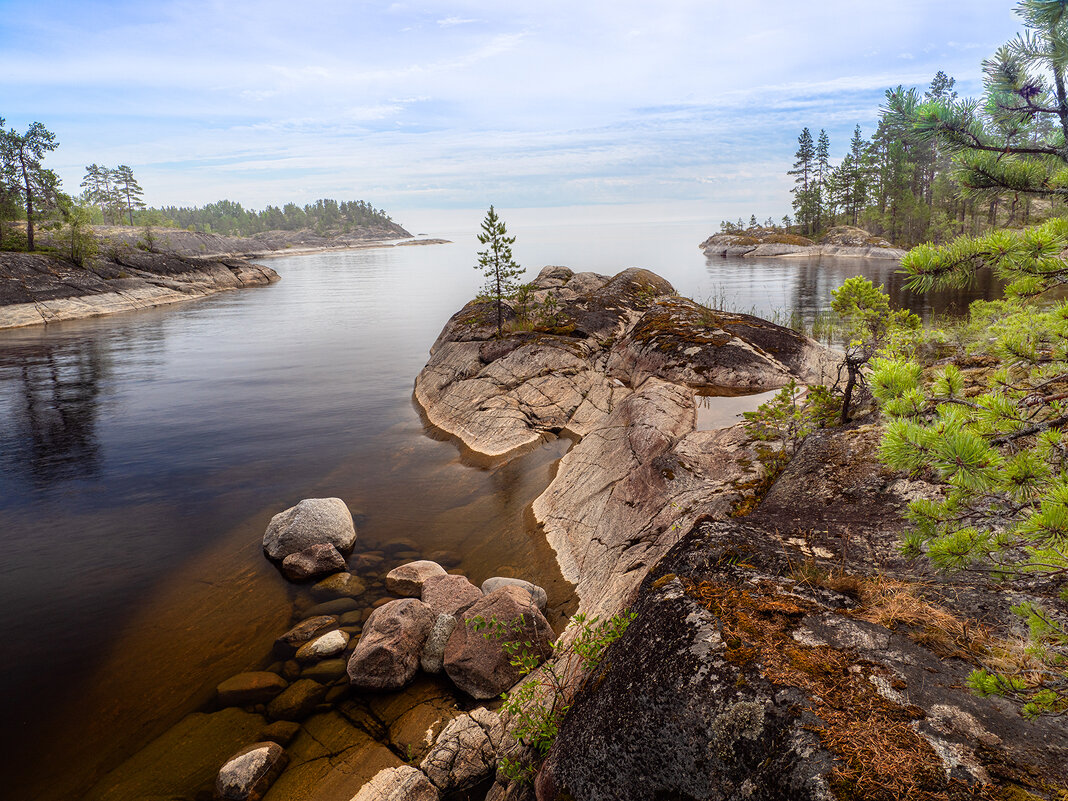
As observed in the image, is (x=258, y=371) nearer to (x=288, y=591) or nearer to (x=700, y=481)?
(x=288, y=591)

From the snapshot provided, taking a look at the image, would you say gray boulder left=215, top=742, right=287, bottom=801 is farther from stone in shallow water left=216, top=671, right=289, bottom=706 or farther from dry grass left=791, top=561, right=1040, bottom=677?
dry grass left=791, top=561, right=1040, bottom=677

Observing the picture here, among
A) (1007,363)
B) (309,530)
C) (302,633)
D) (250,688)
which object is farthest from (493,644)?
(1007,363)

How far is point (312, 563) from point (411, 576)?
244 cm

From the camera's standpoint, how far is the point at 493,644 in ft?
28.3

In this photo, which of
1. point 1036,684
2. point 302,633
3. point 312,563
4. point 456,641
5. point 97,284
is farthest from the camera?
point 97,284

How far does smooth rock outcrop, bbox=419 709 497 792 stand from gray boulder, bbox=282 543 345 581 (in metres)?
5.62

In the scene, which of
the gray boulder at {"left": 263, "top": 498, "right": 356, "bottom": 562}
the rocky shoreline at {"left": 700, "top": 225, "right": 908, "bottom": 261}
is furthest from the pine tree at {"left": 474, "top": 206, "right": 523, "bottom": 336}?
the rocky shoreline at {"left": 700, "top": 225, "right": 908, "bottom": 261}

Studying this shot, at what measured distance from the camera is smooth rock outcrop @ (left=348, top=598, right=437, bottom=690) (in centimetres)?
864

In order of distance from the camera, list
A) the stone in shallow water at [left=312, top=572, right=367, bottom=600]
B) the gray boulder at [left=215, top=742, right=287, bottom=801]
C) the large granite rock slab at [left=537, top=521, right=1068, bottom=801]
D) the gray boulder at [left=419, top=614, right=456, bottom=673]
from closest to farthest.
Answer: the large granite rock slab at [left=537, top=521, right=1068, bottom=801] → the gray boulder at [left=215, top=742, right=287, bottom=801] → the gray boulder at [left=419, top=614, right=456, bottom=673] → the stone in shallow water at [left=312, top=572, right=367, bottom=600]

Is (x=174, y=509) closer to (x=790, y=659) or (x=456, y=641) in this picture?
(x=456, y=641)

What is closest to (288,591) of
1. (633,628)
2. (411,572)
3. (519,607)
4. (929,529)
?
(411,572)

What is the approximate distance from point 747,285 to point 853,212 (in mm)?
73377

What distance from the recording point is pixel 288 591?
454 inches

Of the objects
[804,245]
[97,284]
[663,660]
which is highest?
[804,245]
